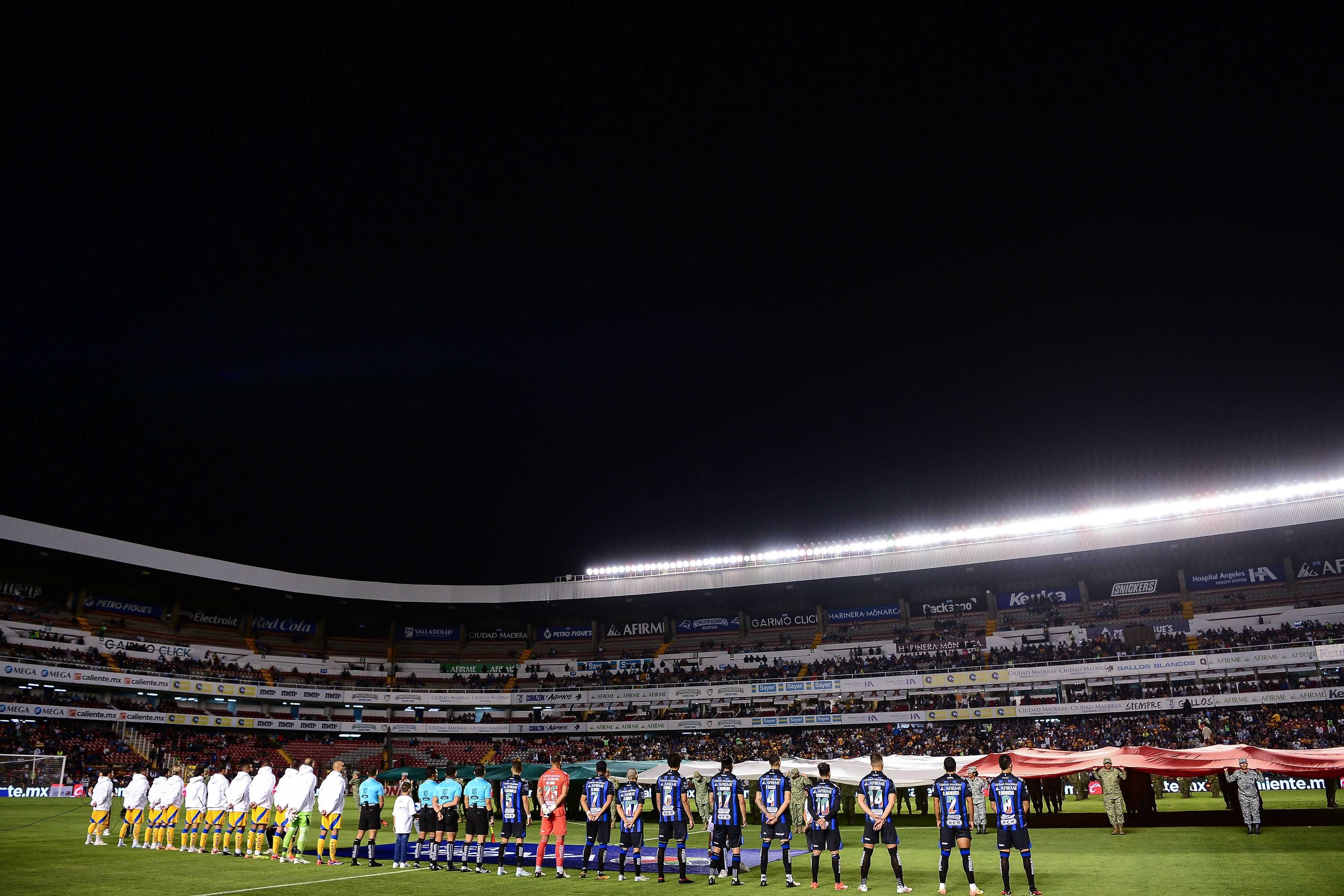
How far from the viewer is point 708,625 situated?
68750 millimetres

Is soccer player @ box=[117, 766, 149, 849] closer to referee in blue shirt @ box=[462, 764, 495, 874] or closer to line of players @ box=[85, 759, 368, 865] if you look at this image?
line of players @ box=[85, 759, 368, 865]

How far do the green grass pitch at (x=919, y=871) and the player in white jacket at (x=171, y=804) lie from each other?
98 cm

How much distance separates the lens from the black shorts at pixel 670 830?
15.7 metres

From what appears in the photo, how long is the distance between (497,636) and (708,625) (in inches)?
738

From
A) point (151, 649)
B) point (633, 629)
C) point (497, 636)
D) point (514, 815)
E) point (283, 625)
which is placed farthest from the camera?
point (497, 636)

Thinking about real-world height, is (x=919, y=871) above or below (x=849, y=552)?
below

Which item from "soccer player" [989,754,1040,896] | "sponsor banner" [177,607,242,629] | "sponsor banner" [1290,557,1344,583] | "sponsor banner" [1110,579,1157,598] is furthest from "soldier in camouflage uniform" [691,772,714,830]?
"sponsor banner" [177,607,242,629]

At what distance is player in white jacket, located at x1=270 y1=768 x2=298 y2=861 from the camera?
756 inches

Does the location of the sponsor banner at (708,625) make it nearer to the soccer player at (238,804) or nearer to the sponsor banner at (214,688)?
the sponsor banner at (214,688)

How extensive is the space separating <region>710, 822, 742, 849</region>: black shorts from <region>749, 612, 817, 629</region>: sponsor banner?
5153 cm

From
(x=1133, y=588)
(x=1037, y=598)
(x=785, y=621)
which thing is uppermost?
(x=1133, y=588)

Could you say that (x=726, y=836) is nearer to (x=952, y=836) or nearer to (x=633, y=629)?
(x=952, y=836)

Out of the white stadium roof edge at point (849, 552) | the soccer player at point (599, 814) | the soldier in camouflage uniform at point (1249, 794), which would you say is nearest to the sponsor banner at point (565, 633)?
the white stadium roof edge at point (849, 552)

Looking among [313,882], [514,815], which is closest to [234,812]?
[313,882]
